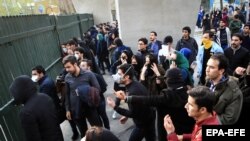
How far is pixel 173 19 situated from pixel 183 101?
261 inches

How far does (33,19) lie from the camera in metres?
6.70

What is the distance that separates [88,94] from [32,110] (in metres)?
1.17

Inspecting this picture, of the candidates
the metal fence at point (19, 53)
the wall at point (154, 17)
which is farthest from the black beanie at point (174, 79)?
the wall at point (154, 17)

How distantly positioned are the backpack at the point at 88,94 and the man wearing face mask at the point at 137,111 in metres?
0.57

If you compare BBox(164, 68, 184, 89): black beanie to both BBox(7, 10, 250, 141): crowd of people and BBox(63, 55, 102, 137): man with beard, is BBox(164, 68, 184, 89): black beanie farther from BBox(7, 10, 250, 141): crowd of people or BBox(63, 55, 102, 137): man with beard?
BBox(63, 55, 102, 137): man with beard

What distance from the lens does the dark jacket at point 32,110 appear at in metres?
3.21

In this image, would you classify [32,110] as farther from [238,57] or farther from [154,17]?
[154,17]

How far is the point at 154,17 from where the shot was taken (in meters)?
9.36

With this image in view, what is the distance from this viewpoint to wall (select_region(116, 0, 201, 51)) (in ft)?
30.5

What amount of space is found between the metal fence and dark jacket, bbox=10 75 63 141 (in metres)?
1.04

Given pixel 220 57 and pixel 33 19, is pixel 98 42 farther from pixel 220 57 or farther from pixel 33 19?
pixel 220 57

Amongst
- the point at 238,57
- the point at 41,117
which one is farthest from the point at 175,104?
the point at 238,57

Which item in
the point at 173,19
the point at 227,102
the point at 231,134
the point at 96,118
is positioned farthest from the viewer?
the point at 173,19

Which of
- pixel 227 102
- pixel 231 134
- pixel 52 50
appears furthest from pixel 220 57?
pixel 52 50
